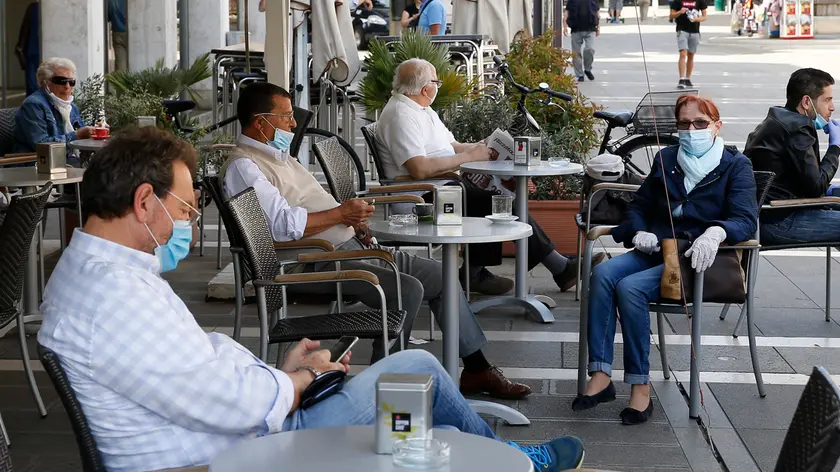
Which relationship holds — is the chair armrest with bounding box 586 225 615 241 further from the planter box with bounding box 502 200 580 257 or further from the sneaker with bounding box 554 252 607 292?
the planter box with bounding box 502 200 580 257

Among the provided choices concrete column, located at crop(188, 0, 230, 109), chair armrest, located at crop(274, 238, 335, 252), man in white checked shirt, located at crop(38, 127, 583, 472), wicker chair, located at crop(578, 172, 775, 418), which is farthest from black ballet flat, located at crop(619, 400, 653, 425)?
concrete column, located at crop(188, 0, 230, 109)

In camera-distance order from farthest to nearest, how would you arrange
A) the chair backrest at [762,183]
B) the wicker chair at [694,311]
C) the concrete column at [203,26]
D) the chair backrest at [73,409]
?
the concrete column at [203,26] < the chair backrest at [762,183] < the wicker chair at [694,311] < the chair backrest at [73,409]

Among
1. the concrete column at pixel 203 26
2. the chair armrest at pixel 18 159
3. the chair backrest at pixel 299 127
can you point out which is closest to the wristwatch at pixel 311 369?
the chair backrest at pixel 299 127

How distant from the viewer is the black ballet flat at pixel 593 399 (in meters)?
4.95

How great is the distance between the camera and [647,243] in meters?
4.97

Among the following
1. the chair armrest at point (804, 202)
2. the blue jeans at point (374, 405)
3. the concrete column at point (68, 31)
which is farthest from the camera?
the concrete column at point (68, 31)

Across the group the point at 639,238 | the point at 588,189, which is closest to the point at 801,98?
the point at 588,189

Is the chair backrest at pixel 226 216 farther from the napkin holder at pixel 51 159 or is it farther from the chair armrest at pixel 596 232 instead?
the napkin holder at pixel 51 159

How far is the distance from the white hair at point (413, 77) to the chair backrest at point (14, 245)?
3039mm

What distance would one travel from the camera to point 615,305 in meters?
4.96

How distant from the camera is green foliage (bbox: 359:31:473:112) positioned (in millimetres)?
10000

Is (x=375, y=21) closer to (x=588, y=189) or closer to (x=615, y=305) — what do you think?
(x=588, y=189)

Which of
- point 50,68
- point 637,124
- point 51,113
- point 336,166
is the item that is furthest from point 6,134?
point 637,124

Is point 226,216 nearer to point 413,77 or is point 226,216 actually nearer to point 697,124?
point 697,124
